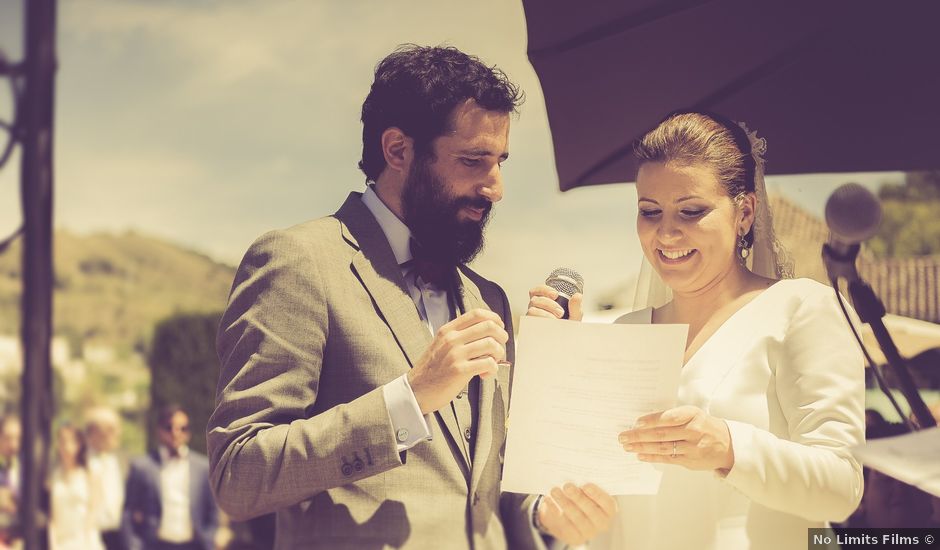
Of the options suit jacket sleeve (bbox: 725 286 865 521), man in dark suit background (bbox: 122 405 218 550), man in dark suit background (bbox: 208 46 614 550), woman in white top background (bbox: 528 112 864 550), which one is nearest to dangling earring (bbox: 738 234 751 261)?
woman in white top background (bbox: 528 112 864 550)

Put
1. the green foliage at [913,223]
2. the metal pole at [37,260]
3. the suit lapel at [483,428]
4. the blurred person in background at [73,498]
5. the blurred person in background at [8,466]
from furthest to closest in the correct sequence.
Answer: the green foliage at [913,223] → the blurred person in background at [73,498] → the blurred person in background at [8,466] → the suit lapel at [483,428] → the metal pole at [37,260]

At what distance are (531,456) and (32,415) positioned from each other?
3.96ft

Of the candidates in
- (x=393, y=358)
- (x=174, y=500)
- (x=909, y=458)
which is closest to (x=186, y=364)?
(x=174, y=500)

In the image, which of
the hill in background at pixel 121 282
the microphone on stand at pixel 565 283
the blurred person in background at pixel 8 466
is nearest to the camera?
the microphone on stand at pixel 565 283

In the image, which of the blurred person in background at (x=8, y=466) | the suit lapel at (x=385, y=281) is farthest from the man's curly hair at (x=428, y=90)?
the blurred person in background at (x=8, y=466)

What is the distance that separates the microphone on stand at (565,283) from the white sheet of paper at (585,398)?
0.26 meters

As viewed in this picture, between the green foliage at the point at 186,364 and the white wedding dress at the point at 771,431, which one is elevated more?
the green foliage at the point at 186,364

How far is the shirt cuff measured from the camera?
7.36ft

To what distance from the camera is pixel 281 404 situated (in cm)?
230

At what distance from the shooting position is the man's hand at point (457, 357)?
2184 mm

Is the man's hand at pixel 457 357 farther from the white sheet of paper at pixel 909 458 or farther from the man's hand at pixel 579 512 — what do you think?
the white sheet of paper at pixel 909 458

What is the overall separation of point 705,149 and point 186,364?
14422 millimetres

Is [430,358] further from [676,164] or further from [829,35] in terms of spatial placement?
[829,35]

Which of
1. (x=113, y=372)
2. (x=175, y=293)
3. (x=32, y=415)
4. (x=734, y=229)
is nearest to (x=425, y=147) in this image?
(x=734, y=229)
